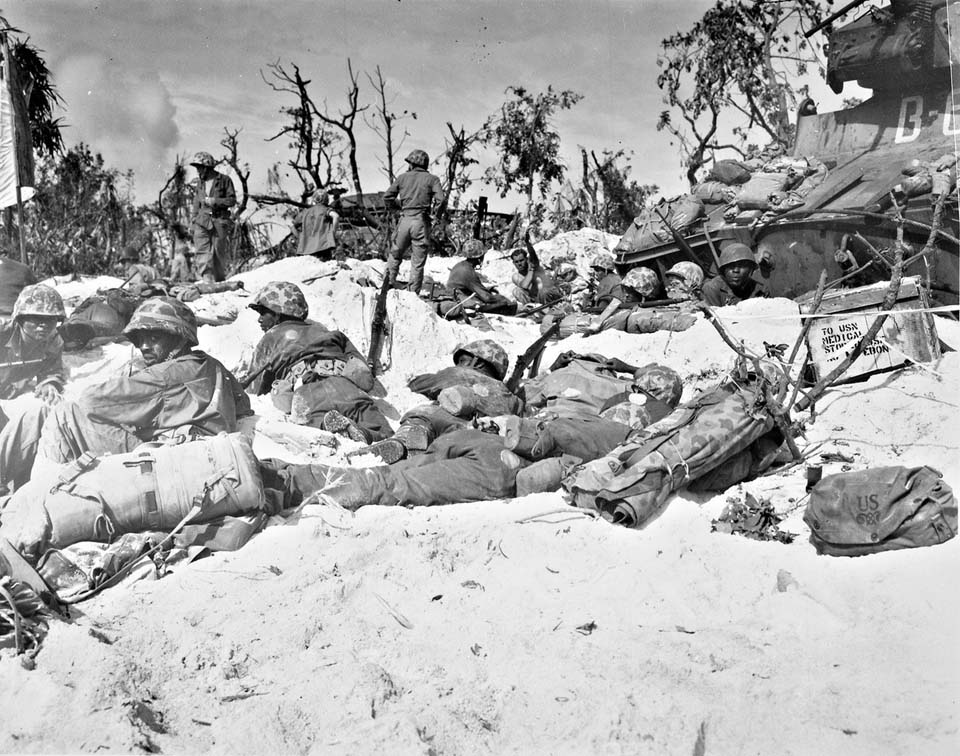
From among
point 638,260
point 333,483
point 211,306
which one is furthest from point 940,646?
point 638,260

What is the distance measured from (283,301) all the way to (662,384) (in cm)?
282

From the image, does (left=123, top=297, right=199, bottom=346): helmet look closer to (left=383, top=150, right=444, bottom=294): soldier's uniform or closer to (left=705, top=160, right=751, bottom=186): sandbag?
→ (left=383, top=150, right=444, bottom=294): soldier's uniform

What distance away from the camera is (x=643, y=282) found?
873 cm

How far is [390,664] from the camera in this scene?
3096 millimetres

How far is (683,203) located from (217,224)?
4748 mm

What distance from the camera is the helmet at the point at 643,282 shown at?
28.6 feet

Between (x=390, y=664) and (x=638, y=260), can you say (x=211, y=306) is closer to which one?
(x=638, y=260)

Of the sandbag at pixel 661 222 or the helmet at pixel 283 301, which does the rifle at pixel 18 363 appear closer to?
the helmet at pixel 283 301

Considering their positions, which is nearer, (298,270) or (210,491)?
(210,491)

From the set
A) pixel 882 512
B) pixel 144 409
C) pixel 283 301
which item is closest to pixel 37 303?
pixel 283 301

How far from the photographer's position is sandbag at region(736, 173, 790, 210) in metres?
8.84

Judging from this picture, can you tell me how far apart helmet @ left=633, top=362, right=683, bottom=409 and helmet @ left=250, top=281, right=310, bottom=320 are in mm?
2541

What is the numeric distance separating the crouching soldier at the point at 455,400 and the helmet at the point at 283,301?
0.99m

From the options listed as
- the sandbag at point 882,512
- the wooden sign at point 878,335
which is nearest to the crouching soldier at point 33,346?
the sandbag at point 882,512
